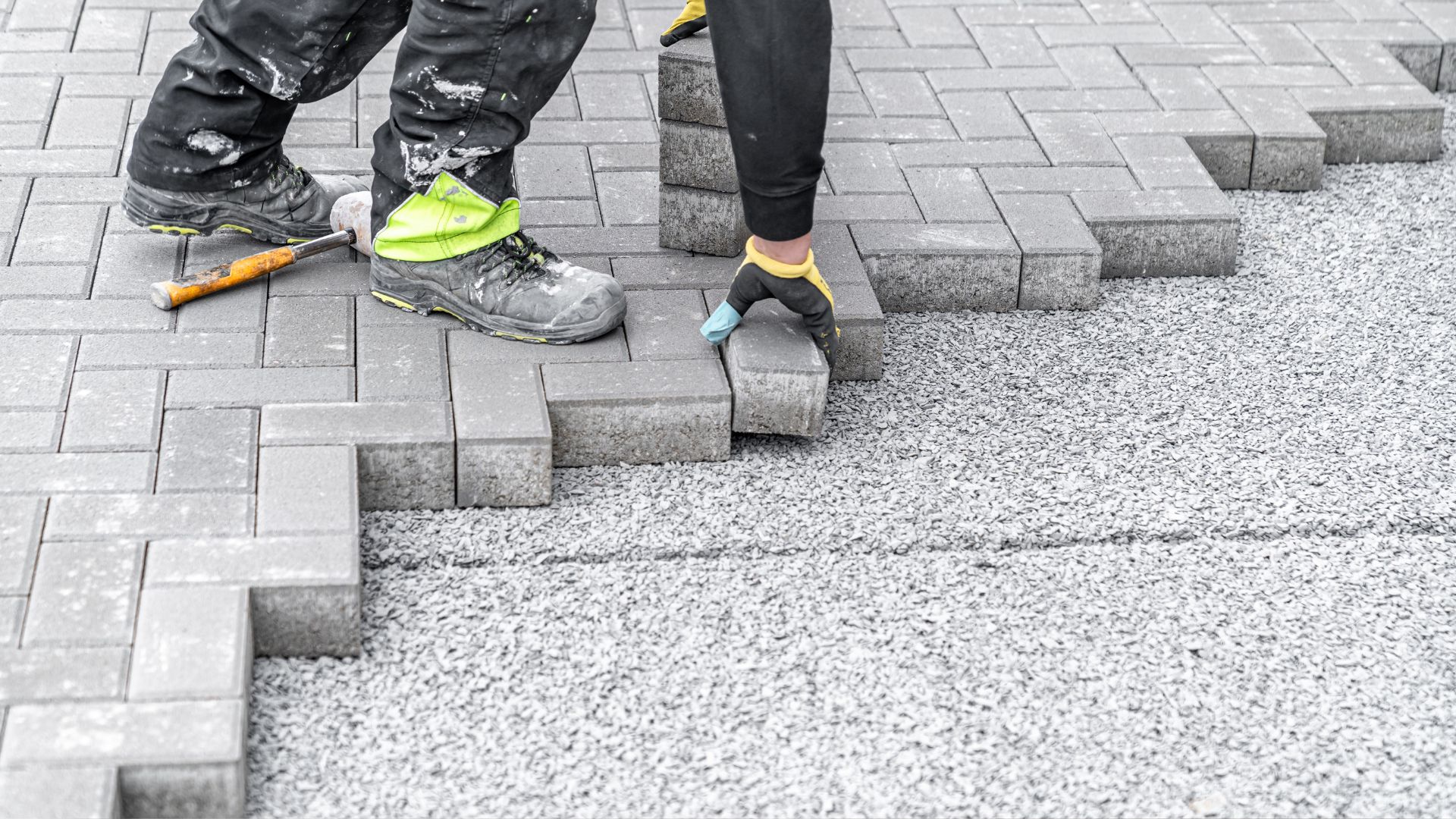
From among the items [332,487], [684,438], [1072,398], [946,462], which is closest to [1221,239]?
[1072,398]

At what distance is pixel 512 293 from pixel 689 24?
0.62 m

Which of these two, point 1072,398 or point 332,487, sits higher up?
point 332,487

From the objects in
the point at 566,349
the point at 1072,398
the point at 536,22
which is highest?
the point at 536,22

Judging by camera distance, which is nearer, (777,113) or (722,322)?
(777,113)

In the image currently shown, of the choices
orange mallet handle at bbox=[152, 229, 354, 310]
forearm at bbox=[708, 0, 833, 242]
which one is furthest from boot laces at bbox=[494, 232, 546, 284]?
forearm at bbox=[708, 0, 833, 242]

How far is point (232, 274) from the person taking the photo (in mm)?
2768

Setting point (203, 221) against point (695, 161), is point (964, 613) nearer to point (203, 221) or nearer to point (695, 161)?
point (695, 161)

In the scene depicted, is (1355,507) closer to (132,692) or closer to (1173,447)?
(1173,447)

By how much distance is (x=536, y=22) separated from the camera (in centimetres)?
250

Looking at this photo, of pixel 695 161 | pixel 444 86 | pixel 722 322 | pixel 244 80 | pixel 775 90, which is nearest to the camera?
pixel 775 90

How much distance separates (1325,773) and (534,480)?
132 centimetres

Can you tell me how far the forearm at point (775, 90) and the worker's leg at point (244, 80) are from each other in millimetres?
803

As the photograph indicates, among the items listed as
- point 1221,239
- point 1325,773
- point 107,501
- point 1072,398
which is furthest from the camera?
point 1221,239

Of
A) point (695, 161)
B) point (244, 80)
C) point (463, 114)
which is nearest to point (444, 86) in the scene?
point (463, 114)
